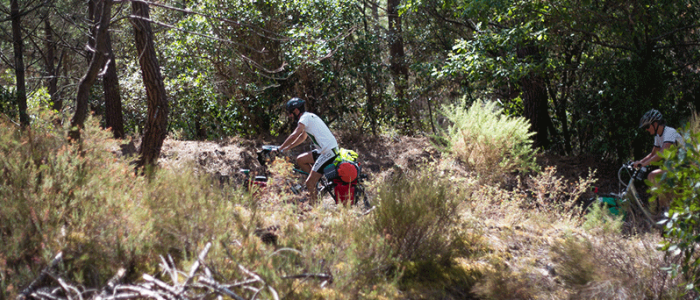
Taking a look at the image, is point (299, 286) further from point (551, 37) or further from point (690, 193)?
point (551, 37)

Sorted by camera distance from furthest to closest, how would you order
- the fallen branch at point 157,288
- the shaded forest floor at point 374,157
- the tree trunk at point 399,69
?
the tree trunk at point 399,69, the shaded forest floor at point 374,157, the fallen branch at point 157,288

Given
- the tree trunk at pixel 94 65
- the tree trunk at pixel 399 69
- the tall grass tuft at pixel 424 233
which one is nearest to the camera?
the tall grass tuft at pixel 424 233

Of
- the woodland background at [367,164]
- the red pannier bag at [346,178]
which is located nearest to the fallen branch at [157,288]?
the woodland background at [367,164]

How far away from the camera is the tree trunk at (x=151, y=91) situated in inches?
257

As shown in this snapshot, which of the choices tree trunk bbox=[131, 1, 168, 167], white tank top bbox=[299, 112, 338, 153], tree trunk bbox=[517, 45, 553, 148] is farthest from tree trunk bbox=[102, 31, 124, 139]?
tree trunk bbox=[517, 45, 553, 148]

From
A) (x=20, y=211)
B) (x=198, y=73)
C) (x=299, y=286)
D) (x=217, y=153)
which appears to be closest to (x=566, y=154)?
(x=217, y=153)

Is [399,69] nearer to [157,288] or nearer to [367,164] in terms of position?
[367,164]

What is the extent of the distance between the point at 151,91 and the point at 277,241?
3533 millimetres

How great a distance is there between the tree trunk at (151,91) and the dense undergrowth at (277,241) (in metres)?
1.58

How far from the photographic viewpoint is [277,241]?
4.07 meters

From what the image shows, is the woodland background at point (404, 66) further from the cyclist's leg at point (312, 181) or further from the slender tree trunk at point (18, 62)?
the cyclist's leg at point (312, 181)

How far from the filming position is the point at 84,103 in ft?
18.7

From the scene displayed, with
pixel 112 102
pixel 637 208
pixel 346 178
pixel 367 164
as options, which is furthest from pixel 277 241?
pixel 112 102

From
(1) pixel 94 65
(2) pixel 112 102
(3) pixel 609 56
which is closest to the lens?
(1) pixel 94 65
